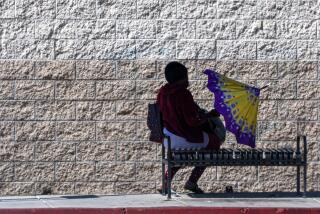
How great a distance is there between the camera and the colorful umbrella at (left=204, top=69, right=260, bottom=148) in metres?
10.7

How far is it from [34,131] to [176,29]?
83.1 inches

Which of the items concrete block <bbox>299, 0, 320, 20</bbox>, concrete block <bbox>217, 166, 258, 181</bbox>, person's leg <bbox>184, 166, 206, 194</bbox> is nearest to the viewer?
person's leg <bbox>184, 166, 206, 194</bbox>

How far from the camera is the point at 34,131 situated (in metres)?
11.9

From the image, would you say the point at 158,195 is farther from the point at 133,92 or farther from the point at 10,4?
the point at 10,4

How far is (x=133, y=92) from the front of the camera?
39.3 ft

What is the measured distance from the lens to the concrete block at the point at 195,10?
1207cm

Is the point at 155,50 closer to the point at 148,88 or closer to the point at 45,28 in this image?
the point at 148,88

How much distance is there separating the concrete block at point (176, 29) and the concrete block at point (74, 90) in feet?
3.48

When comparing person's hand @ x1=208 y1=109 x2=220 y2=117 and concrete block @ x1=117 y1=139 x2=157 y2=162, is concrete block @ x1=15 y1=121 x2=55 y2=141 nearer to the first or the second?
concrete block @ x1=117 y1=139 x2=157 y2=162

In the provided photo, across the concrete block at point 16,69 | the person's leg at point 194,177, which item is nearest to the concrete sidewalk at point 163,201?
the person's leg at point 194,177

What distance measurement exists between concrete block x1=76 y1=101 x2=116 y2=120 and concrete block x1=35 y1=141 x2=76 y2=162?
1.25 ft

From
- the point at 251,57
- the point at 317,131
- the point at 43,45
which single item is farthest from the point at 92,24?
the point at 317,131

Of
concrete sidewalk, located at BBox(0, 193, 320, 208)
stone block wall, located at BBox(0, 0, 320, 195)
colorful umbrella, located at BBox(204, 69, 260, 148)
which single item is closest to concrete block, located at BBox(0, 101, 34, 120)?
stone block wall, located at BBox(0, 0, 320, 195)

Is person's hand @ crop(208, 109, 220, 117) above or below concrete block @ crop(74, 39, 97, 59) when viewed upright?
below
